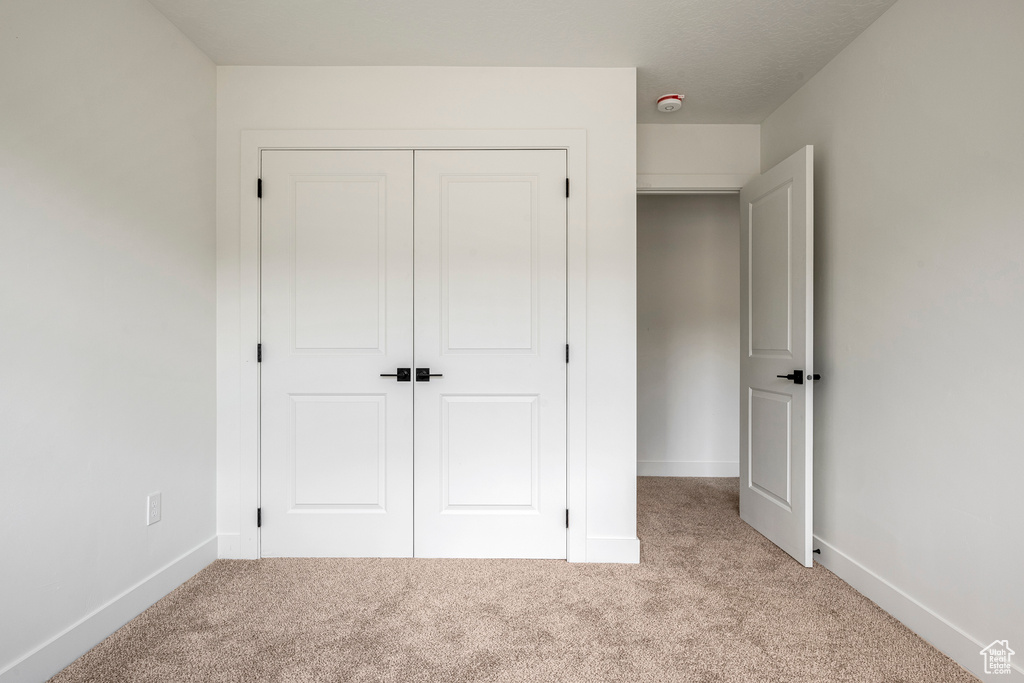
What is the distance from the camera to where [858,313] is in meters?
2.24

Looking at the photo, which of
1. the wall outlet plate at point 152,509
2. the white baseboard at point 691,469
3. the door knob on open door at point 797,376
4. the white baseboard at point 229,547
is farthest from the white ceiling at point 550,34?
the white baseboard at point 691,469

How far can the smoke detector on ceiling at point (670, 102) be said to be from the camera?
2.68 meters

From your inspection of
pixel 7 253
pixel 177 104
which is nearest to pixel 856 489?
pixel 7 253

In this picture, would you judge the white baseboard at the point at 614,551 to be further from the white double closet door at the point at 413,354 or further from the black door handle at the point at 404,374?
the black door handle at the point at 404,374

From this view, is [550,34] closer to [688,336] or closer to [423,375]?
[423,375]

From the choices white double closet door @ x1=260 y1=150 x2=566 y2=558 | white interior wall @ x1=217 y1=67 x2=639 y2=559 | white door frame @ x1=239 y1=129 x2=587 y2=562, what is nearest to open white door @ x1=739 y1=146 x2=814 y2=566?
white interior wall @ x1=217 y1=67 x2=639 y2=559

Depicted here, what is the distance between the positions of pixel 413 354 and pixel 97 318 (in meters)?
1.23

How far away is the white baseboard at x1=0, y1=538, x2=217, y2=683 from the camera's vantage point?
154cm

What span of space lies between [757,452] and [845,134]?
1.70m

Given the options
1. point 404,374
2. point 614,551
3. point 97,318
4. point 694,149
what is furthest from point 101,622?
point 694,149

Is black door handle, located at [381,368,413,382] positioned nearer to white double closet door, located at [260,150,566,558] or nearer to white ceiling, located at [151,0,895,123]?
white double closet door, located at [260,150,566,558]

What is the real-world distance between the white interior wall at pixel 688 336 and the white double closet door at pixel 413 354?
192cm

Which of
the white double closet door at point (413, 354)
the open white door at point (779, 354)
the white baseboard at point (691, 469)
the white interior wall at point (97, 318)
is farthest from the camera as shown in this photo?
the white baseboard at point (691, 469)

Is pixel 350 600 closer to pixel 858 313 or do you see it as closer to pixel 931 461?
pixel 931 461
